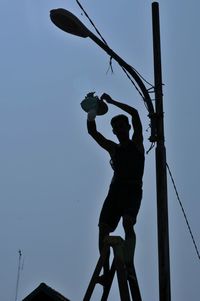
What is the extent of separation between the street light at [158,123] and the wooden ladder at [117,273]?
1.25 feet

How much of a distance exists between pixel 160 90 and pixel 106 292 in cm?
236

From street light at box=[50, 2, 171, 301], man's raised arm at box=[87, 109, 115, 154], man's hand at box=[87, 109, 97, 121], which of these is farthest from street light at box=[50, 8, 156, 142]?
man's hand at box=[87, 109, 97, 121]

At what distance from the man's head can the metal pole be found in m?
0.35

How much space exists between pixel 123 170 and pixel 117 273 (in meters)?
1.30

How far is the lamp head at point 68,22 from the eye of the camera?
5.93 m

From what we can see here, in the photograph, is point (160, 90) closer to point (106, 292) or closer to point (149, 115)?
point (149, 115)

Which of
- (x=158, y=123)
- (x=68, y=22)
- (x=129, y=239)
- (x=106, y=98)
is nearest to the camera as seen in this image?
(x=129, y=239)

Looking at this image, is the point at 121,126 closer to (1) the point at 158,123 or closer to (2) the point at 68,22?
(1) the point at 158,123

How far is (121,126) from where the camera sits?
6.36 metres

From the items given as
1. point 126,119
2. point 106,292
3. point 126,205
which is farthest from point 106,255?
point 126,119

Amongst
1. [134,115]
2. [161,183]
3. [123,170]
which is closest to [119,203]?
[123,170]

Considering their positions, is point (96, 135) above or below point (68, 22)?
below

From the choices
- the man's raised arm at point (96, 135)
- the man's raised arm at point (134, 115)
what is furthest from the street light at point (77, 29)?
the man's raised arm at point (96, 135)

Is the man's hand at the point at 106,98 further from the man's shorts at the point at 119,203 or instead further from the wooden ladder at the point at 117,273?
the wooden ladder at the point at 117,273
